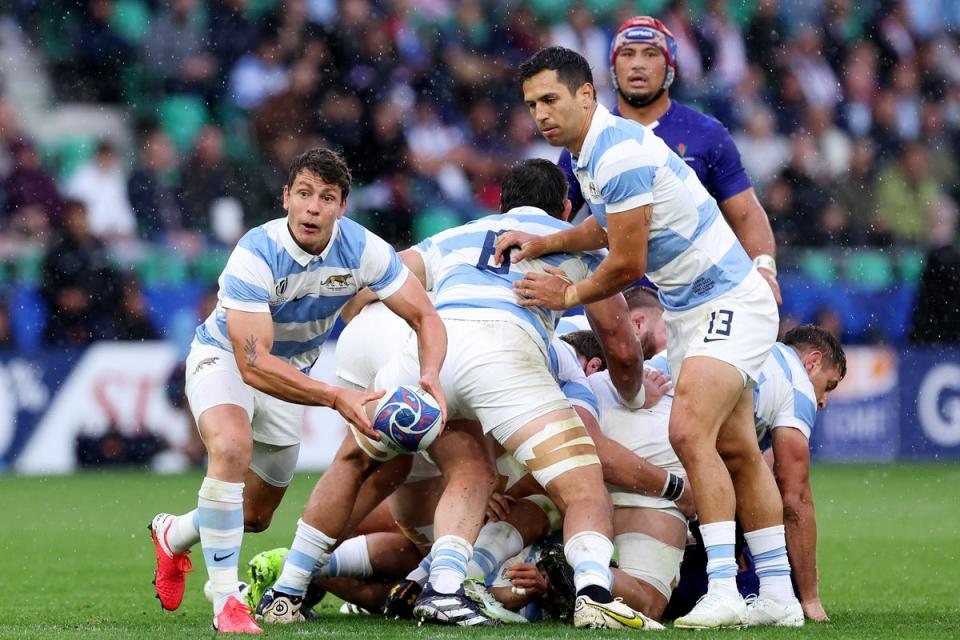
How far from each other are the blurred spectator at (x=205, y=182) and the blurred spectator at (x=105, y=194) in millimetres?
550

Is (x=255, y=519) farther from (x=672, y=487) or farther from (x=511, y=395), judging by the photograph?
(x=672, y=487)

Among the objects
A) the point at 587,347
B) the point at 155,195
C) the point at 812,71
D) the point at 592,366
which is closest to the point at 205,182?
the point at 155,195

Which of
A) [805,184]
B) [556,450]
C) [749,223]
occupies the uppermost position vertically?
[805,184]

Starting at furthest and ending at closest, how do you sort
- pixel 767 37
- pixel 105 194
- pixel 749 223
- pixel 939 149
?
pixel 767 37
pixel 939 149
pixel 105 194
pixel 749 223

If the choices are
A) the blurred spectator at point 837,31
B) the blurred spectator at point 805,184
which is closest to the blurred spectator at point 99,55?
the blurred spectator at point 805,184

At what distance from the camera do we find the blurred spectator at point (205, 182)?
14164mm

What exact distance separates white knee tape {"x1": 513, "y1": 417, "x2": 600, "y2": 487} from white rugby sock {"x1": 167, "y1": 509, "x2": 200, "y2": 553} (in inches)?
65.1

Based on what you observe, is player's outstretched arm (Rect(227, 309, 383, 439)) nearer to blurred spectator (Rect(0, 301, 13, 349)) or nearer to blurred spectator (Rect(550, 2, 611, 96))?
blurred spectator (Rect(0, 301, 13, 349))

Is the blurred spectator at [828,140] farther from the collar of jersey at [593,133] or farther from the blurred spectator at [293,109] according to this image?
the collar of jersey at [593,133]

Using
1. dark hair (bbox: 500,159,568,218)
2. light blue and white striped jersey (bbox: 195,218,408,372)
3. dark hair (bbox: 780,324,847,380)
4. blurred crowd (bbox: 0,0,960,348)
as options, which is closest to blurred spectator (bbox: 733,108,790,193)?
blurred crowd (bbox: 0,0,960,348)

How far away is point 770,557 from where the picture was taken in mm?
6219

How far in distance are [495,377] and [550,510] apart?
0.94 meters

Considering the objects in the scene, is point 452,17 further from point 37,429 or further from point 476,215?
point 37,429

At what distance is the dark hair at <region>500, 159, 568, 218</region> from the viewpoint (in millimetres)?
6777
